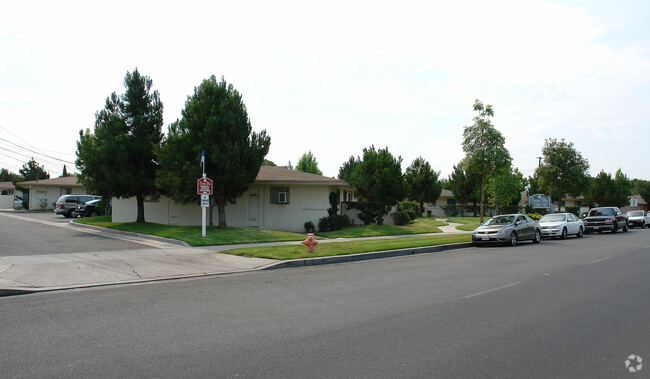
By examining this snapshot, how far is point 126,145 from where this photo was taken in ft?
79.9

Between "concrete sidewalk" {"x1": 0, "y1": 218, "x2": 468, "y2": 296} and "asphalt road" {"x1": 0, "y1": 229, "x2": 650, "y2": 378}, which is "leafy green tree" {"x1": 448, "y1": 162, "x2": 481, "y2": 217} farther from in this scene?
"asphalt road" {"x1": 0, "y1": 229, "x2": 650, "y2": 378}

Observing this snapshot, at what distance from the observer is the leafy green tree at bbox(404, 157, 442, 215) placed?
147 ft

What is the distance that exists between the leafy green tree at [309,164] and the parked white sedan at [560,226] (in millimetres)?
39553

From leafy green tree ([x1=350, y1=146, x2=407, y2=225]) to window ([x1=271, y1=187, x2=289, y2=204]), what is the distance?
4.95 m

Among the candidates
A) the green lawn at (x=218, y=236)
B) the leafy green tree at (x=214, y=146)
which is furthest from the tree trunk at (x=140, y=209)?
the leafy green tree at (x=214, y=146)

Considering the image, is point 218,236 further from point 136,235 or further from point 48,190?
point 48,190

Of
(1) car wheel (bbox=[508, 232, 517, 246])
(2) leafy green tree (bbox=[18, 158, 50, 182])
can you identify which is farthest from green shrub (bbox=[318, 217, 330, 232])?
(2) leafy green tree (bbox=[18, 158, 50, 182])

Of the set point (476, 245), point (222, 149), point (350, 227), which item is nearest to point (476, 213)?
point (350, 227)

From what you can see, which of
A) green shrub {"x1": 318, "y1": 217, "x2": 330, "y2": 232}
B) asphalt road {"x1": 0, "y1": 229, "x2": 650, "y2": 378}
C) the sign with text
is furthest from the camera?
green shrub {"x1": 318, "y1": 217, "x2": 330, "y2": 232}

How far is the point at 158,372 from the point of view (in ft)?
14.0

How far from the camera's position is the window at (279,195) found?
2538 cm

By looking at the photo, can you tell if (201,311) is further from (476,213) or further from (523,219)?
(476,213)

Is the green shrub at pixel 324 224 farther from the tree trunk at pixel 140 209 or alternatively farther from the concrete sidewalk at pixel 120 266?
the tree trunk at pixel 140 209

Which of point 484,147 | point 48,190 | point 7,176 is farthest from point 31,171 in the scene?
point 484,147
